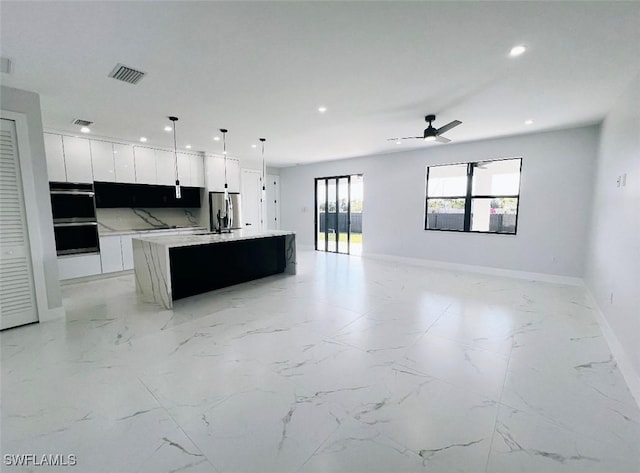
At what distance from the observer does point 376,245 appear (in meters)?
7.58

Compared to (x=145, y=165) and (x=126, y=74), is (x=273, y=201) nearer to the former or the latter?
(x=145, y=165)

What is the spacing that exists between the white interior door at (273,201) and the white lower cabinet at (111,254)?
14.9ft

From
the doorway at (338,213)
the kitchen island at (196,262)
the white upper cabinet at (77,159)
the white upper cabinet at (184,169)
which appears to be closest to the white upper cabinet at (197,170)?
the white upper cabinet at (184,169)

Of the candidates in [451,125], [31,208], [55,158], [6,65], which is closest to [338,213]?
[451,125]

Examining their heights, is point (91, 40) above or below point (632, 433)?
above

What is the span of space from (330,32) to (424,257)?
558 cm

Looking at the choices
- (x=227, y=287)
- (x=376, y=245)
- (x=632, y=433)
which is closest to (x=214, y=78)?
(x=227, y=287)

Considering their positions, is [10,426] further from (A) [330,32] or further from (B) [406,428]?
(A) [330,32]

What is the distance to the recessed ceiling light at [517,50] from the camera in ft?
7.68

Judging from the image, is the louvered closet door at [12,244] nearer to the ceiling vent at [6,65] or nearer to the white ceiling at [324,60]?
the ceiling vent at [6,65]

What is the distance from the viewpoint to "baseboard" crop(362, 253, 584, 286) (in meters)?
5.06

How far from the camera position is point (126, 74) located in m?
2.86

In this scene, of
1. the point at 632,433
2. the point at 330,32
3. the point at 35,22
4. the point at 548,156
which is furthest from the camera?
the point at 548,156

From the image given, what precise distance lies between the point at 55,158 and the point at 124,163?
41.1 inches
